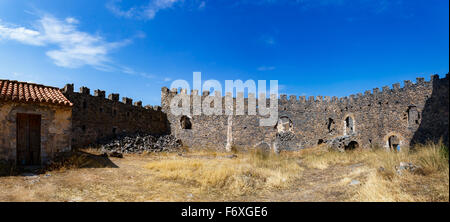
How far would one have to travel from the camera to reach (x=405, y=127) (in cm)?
1858

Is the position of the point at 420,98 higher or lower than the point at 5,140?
higher

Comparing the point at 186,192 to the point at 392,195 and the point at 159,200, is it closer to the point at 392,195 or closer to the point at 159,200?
the point at 159,200

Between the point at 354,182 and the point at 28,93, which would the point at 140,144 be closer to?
the point at 28,93

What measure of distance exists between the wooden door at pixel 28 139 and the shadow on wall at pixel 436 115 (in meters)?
22.0

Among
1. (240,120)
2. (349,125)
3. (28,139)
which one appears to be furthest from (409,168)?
(349,125)

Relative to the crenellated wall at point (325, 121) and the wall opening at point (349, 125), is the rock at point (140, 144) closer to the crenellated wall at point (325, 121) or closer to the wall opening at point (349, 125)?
the crenellated wall at point (325, 121)

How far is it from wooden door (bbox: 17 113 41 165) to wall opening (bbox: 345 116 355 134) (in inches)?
893

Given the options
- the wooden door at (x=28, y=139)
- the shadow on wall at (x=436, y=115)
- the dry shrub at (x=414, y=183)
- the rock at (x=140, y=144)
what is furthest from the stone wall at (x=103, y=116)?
the shadow on wall at (x=436, y=115)

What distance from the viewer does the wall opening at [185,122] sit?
80.9 ft

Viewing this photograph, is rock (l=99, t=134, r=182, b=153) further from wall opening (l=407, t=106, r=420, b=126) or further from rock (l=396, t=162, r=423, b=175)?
wall opening (l=407, t=106, r=420, b=126)

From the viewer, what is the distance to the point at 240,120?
23.1m
